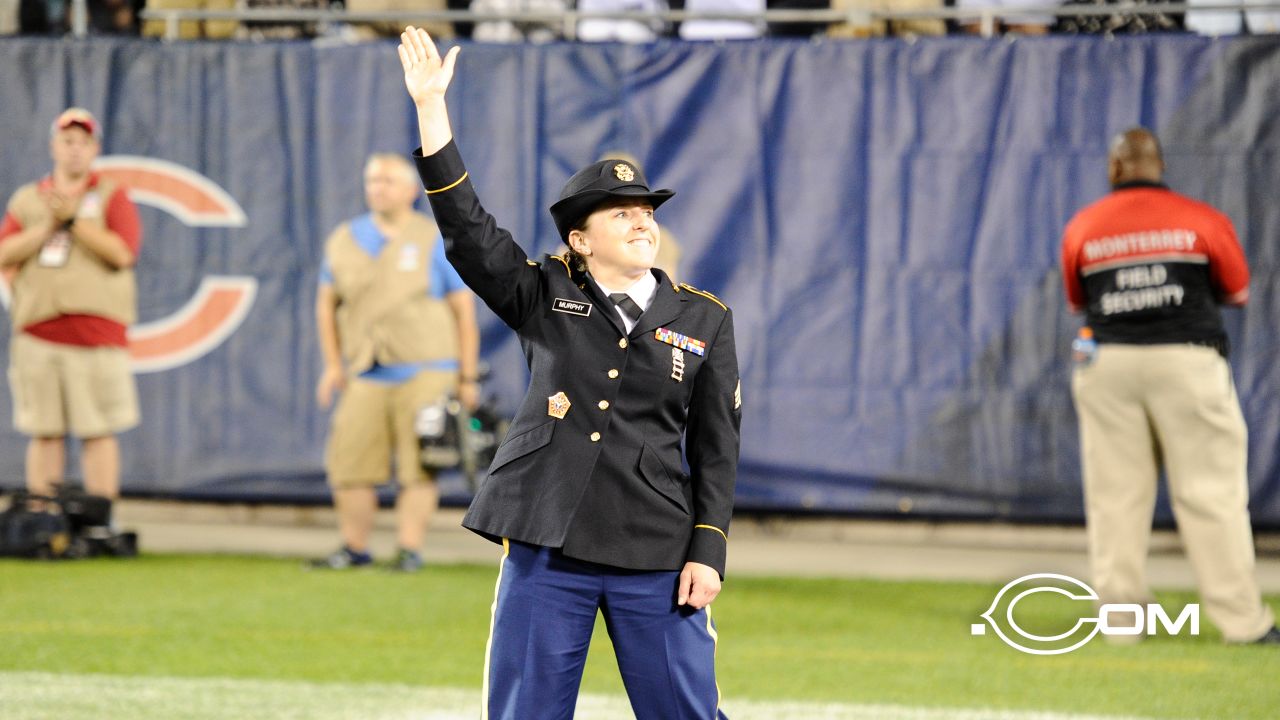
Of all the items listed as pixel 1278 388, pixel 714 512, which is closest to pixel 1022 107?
pixel 1278 388

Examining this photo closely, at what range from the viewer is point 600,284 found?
13.0 feet

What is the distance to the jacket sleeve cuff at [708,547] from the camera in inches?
150

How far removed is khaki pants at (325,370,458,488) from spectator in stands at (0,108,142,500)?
153 cm

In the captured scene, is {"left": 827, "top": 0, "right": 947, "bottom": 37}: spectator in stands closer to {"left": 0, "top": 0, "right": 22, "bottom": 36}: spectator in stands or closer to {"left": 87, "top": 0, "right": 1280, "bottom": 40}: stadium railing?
{"left": 87, "top": 0, "right": 1280, "bottom": 40}: stadium railing

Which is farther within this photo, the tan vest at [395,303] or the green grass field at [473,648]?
the tan vest at [395,303]

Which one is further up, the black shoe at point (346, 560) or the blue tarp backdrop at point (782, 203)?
the blue tarp backdrop at point (782, 203)

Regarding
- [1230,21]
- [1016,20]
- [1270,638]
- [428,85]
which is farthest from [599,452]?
[1230,21]

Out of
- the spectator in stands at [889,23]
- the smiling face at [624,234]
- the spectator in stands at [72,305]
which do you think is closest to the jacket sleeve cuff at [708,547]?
the smiling face at [624,234]

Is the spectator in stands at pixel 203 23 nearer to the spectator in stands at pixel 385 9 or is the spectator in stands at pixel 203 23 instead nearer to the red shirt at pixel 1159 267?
the spectator in stands at pixel 385 9

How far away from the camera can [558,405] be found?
387 cm

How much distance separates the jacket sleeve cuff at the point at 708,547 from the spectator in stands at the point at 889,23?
7.17 m

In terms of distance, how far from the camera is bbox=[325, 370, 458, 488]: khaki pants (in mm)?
8891
